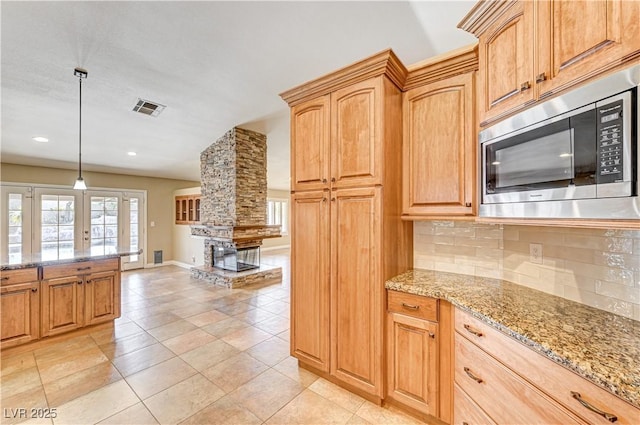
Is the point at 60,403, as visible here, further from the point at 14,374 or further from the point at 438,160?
the point at 438,160

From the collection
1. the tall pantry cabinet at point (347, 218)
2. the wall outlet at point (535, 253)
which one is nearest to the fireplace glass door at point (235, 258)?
the tall pantry cabinet at point (347, 218)

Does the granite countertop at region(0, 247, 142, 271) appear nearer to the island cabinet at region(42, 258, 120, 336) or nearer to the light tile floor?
the island cabinet at region(42, 258, 120, 336)

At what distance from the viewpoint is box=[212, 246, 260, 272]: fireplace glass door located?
565cm

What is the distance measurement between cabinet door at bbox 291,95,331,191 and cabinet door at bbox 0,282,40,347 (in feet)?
9.58

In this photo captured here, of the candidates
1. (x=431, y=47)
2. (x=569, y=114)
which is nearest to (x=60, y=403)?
(x=569, y=114)

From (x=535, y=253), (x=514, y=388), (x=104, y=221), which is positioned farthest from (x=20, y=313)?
(x=535, y=253)

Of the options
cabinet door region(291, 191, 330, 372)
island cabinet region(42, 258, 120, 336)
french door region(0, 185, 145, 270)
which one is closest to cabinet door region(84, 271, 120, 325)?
island cabinet region(42, 258, 120, 336)

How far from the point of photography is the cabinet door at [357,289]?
1913 millimetres

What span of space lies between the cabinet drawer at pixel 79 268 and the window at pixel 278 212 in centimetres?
692

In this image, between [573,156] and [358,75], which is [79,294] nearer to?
[358,75]

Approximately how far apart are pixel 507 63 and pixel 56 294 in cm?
446

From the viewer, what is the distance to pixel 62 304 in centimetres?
294

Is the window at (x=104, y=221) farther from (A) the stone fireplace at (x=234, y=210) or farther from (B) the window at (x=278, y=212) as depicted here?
(B) the window at (x=278, y=212)

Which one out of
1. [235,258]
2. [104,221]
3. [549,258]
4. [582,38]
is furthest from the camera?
[104,221]
